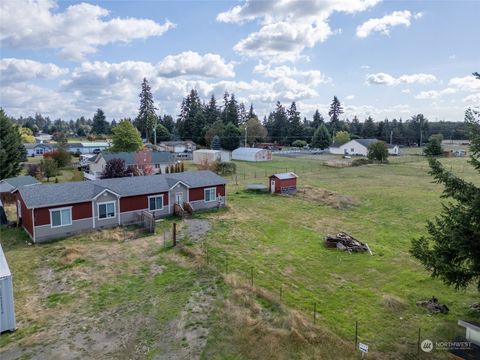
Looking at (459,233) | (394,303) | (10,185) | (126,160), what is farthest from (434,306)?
(126,160)

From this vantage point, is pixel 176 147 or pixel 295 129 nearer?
pixel 176 147

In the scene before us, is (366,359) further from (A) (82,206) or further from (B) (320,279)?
(A) (82,206)

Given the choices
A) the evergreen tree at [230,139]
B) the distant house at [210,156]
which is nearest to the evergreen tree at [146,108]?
the evergreen tree at [230,139]


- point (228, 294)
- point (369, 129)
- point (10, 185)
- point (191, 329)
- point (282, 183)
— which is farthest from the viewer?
point (369, 129)

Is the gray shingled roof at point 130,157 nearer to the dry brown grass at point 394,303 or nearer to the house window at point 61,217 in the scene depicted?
the house window at point 61,217

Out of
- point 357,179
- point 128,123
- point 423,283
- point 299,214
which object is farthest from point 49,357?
point 128,123

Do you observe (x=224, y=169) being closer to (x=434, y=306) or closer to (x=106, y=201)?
(x=106, y=201)
